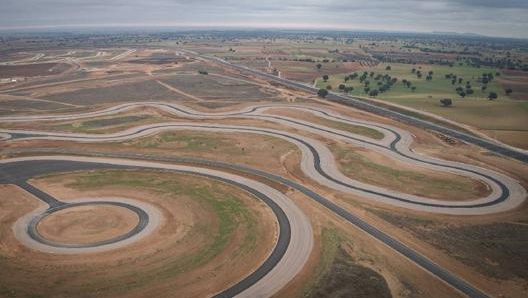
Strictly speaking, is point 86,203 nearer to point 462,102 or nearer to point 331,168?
point 331,168

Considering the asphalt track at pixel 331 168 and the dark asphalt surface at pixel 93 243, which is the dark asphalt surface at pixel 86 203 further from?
the asphalt track at pixel 331 168

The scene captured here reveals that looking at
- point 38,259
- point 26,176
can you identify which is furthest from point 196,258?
point 26,176

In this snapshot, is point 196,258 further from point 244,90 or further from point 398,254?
point 244,90

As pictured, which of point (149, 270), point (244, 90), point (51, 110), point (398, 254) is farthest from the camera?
point (244, 90)

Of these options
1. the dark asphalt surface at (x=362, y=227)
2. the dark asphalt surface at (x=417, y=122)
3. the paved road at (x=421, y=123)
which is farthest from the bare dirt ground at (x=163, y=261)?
the paved road at (x=421, y=123)

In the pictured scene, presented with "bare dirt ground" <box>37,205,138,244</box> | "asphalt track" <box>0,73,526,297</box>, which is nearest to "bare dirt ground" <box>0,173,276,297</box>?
"bare dirt ground" <box>37,205,138,244</box>

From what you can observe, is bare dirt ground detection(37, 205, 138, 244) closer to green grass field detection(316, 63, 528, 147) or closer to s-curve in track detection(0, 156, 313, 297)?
s-curve in track detection(0, 156, 313, 297)
